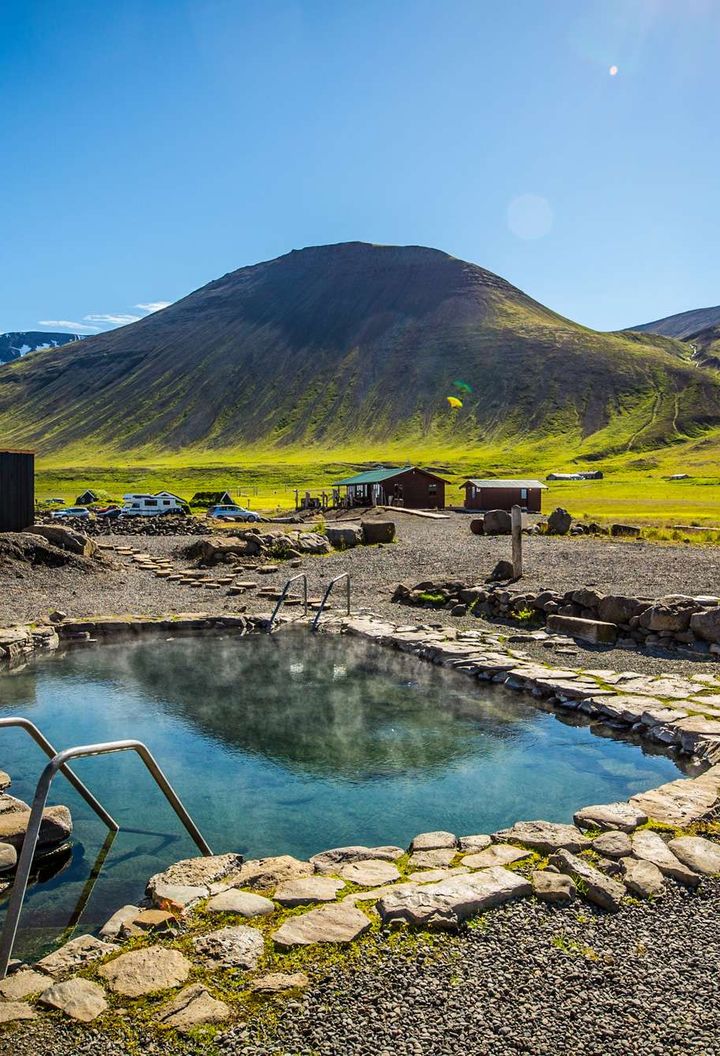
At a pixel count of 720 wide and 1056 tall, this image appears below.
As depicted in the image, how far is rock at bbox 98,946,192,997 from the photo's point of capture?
17.0 ft

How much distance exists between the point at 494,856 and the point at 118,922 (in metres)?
3.47

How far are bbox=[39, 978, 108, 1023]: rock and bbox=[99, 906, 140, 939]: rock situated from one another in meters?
0.82

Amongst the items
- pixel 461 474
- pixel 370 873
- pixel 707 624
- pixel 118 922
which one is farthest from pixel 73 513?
pixel 461 474

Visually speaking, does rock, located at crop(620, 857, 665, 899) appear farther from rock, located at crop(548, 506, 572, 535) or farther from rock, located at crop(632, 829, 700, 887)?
rock, located at crop(548, 506, 572, 535)

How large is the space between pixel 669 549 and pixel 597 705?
2152 centimetres

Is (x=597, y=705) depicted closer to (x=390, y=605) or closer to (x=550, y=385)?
(x=390, y=605)

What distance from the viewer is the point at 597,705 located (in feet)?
42.8

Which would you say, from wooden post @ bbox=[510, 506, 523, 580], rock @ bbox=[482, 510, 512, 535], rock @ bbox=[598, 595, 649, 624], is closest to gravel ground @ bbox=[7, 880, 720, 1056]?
rock @ bbox=[598, 595, 649, 624]

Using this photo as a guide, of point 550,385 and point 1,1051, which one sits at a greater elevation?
point 550,385

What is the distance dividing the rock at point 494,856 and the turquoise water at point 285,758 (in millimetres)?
1750

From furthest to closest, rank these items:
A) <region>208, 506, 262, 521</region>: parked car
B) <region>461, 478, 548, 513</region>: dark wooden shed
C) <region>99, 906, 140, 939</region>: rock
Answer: <region>461, 478, 548, 513</region>: dark wooden shed → <region>208, 506, 262, 521</region>: parked car → <region>99, 906, 140, 939</region>: rock

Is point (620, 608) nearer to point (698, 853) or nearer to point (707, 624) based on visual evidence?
point (707, 624)

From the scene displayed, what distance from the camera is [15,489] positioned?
3191 cm

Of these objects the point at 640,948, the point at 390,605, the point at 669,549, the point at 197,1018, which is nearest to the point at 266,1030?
the point at 197,1018
